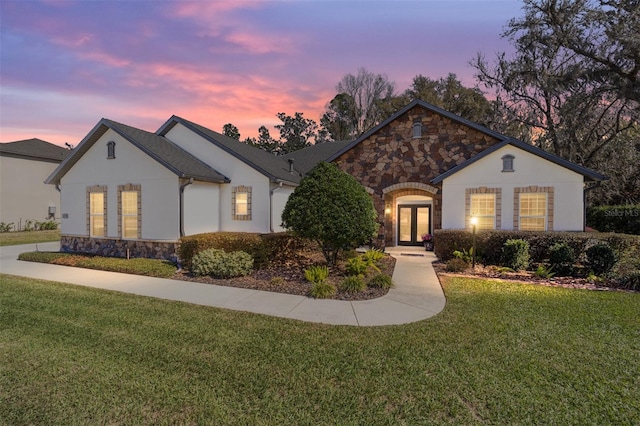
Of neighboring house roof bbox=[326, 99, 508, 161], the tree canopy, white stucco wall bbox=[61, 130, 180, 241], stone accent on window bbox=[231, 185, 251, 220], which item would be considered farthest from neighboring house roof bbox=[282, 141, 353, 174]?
the tree canopy

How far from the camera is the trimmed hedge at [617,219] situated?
1689cm

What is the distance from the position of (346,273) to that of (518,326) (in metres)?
4.87

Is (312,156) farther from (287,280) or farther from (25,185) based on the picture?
(25,185)

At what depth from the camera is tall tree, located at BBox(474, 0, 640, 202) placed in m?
18.8

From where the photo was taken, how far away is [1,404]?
3.28 m

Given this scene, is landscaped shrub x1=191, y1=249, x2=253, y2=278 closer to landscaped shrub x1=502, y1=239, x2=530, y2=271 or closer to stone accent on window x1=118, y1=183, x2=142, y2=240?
stone accent on window x1=118, y1=183, x2=142, y2=240

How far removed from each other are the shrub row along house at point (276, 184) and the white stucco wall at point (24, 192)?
47.4ft

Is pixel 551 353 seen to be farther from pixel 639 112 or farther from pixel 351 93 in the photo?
pixel 351 93

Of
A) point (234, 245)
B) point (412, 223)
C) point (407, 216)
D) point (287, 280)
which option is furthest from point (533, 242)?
point (234, 245)

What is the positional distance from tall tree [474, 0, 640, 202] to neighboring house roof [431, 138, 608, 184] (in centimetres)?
1095

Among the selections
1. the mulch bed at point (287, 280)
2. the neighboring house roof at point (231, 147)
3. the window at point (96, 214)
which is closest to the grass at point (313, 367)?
the mulch bed at point (287, 280)

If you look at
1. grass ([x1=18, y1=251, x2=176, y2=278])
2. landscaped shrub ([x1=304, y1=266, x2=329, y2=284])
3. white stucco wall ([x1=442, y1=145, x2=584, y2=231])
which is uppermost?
white stucco wall ([x1=442, y1=145, x2=584, y2=231])

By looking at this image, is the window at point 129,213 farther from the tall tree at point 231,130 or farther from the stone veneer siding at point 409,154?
the tall tree at point 231,130

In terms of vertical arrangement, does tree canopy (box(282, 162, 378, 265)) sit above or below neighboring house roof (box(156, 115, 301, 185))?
below
